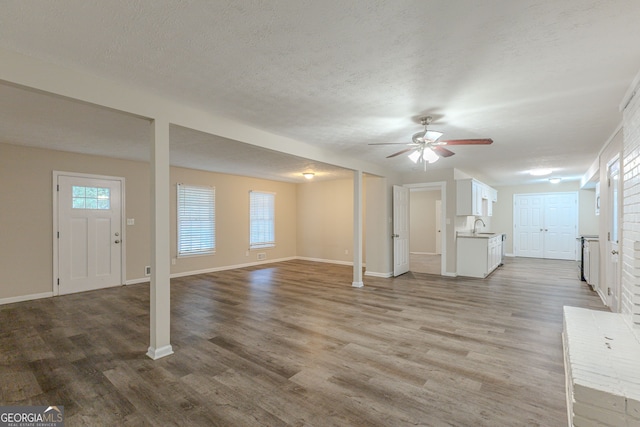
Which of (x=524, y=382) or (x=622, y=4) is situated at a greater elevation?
(x=622, y=4)

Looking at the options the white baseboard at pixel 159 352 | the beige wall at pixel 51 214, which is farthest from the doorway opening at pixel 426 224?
the white baseboard at pixel 159 352

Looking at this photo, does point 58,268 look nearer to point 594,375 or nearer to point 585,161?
point 594,375

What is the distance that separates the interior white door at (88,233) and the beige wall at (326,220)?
516 cm

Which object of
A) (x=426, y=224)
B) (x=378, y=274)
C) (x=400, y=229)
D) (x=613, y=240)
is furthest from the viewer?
(x=426, y=224)

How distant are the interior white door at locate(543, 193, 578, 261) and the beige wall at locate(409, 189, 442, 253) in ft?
11.1

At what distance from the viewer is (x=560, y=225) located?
9.40m

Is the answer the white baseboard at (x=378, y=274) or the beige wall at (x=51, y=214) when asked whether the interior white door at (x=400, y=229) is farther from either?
the beige wall at (x=51, y=214)

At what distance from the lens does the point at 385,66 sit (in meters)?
2.30

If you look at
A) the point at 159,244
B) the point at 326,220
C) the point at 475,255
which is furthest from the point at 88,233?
the point at 475,255

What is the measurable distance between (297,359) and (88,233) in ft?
16.7

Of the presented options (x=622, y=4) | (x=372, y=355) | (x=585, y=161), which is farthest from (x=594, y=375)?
(x=585, y=161)

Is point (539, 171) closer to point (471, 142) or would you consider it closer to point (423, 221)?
point (423, 221)

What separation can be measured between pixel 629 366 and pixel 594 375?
0.31 m

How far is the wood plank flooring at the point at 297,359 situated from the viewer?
81.4 inches
